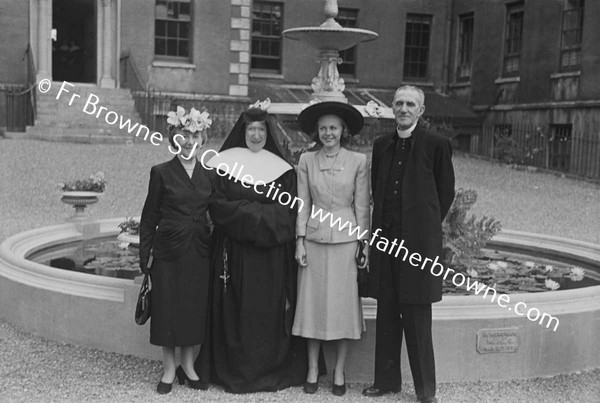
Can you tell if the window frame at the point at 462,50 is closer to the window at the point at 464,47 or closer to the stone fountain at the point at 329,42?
the window at the point at 464,47

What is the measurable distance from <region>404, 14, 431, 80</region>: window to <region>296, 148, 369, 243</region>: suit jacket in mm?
21198

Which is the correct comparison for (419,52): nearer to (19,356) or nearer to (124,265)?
(124,265)

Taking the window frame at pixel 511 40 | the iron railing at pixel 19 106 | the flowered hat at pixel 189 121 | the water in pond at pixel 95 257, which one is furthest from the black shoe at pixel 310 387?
the window frame at pixel 511 40

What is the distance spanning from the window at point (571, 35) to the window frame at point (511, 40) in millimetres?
1899

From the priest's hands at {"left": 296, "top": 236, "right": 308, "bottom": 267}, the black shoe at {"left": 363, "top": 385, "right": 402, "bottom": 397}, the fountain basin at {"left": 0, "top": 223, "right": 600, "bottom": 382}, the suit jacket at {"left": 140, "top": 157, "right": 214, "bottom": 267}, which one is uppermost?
the suit jacket at {"left": 140, "top": 157, "right": 214, "bottom": 267}

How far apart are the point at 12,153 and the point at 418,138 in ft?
42.3

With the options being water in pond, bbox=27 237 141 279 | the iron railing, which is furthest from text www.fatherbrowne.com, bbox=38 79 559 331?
the iron railing

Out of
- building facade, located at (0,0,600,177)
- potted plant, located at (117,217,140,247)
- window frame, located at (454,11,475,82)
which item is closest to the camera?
potted plant, located at (117,217,140,247)

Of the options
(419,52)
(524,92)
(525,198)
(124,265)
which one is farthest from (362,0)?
(124,265)

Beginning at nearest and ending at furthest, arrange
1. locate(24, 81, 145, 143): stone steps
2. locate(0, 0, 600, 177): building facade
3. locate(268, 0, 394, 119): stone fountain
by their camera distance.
A: locate(268, 0, 394, 119): stone fountain
locate(24, 81, 145, 143): stone steps
locate(0, 0, 600, 177): building facade

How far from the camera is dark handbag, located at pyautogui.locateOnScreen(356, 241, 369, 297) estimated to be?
485 centimetres

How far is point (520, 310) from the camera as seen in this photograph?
5.28 m

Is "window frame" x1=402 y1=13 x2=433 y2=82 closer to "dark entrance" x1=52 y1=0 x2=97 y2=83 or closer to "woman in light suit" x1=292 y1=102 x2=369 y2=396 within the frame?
"dark entrance" x1=52 y1=0 x2=97 y2=83

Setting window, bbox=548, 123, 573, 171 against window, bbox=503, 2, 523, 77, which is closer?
window, bbox=548, 123, 573, 171
